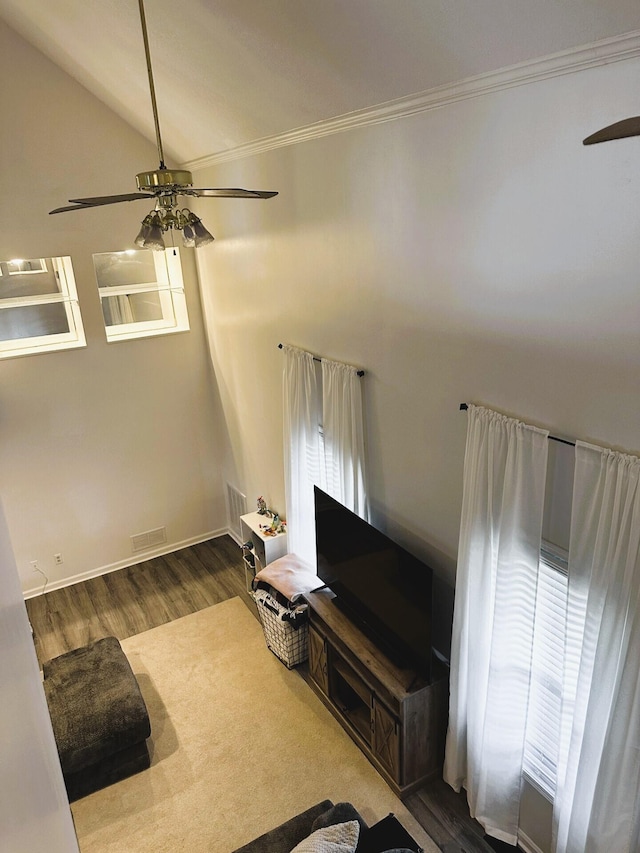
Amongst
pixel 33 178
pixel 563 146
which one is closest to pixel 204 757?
pixel 563 146

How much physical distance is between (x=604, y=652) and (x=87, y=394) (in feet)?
16.0

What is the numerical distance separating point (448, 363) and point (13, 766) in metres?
3.03

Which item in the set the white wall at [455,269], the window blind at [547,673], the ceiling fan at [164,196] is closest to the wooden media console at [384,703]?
the window blind at [547,673]

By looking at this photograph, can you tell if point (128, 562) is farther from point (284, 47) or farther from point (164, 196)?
point (284, 47)

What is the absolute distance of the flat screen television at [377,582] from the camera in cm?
361

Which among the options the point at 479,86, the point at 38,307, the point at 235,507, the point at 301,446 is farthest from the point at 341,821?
the point at 38,307

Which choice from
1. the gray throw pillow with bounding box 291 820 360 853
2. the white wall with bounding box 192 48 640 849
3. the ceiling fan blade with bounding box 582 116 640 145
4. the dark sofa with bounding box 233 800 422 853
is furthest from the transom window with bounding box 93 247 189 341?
the ceiling fan blade with bounding box 582 116 640 145

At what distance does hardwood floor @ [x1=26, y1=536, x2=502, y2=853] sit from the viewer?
5.59 m

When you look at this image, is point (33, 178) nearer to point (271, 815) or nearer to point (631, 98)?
point (631, 98)

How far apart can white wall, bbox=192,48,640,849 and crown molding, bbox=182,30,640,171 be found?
4 cm

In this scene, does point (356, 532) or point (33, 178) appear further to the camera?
point (33, 178)

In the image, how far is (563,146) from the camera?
94.9 inches

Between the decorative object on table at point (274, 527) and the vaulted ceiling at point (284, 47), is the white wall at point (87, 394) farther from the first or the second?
the decorative object on table at point (274, 527)

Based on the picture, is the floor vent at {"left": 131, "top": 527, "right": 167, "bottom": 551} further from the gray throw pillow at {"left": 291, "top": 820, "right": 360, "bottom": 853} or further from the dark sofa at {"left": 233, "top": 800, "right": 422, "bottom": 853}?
the gray throw pillow at {"left": 291, "top": 820, "right": 360, "bottom": 853}
